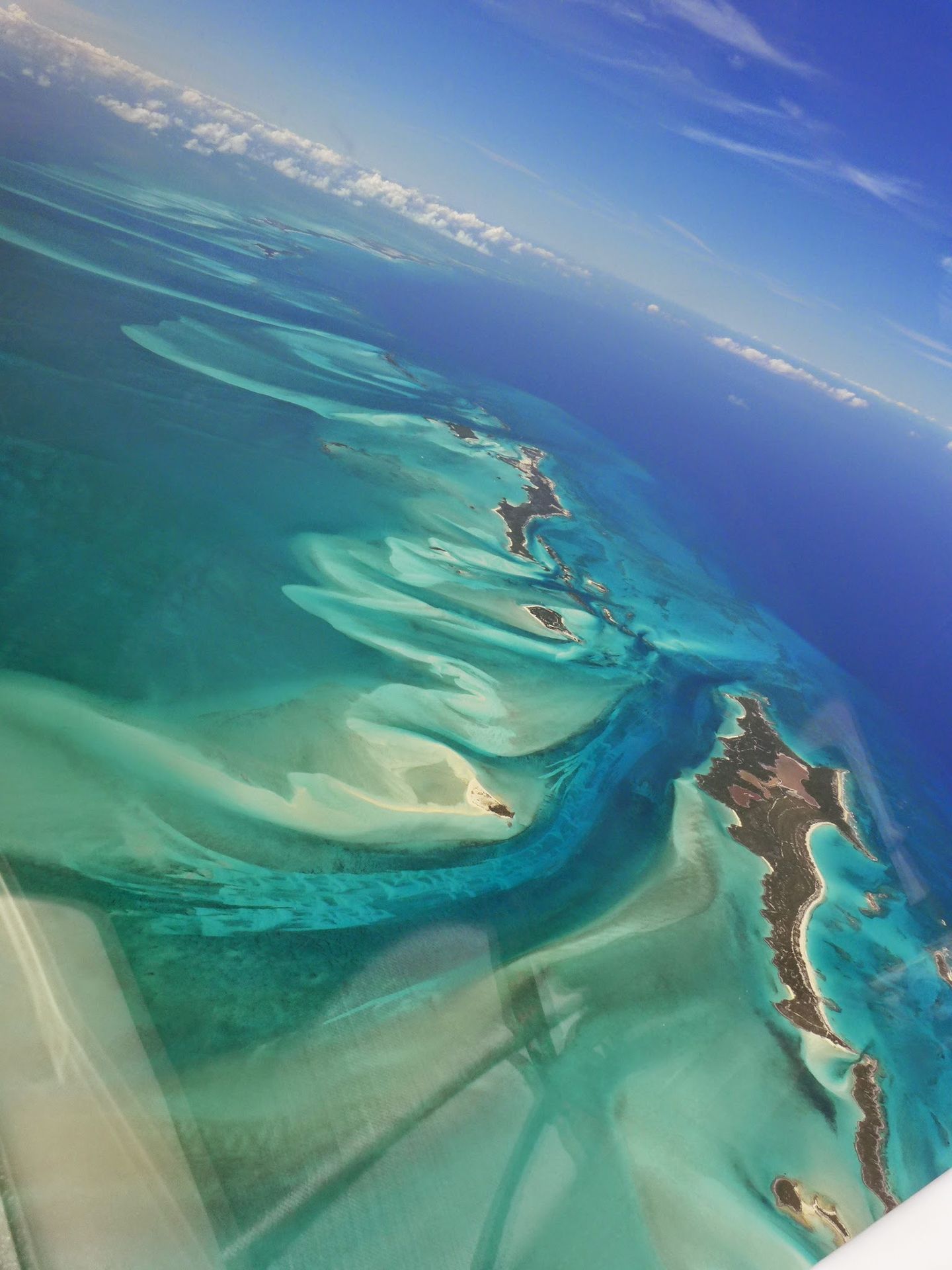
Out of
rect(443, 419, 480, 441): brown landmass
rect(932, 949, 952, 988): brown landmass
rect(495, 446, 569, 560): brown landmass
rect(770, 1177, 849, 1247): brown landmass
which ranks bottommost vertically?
rect(770, 1177, 849, 1247): brown landmass

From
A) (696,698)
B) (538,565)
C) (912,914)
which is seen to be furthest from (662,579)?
(912,914)

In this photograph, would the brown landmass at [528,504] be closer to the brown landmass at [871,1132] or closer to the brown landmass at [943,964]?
the brown landmass at [943,964]

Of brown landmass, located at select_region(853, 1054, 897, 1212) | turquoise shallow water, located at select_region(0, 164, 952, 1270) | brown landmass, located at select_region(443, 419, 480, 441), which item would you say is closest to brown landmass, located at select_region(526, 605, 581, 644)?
turquoise shallow water, located at select_region(0, 164, 952, 1270)

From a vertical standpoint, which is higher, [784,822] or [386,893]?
[784,822]

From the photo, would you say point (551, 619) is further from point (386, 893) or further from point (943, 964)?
point (943, 964)

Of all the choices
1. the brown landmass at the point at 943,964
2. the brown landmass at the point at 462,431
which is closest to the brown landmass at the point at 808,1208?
the brown landmass at the point at 943,964

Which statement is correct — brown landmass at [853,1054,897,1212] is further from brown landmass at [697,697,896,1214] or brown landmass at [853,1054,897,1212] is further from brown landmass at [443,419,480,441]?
brown landmass at [443,419,480,441]

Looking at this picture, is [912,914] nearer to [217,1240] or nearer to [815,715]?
[815,715]

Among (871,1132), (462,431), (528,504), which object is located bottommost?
(871,1132)

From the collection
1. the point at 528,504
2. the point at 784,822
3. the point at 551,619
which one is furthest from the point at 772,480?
the point at 784,822
